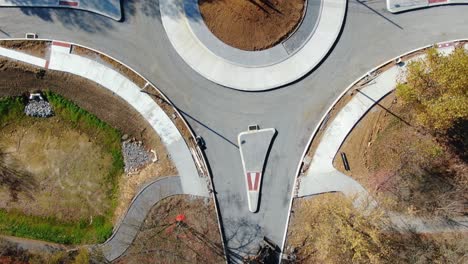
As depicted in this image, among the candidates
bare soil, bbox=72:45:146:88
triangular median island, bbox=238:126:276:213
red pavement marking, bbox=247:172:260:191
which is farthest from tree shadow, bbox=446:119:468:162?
bare soil, bbox=72:45:146:88

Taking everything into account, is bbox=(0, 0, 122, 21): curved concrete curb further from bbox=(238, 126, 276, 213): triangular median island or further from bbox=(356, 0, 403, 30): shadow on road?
bbox=(356, 0, 403, 30): shadow on road

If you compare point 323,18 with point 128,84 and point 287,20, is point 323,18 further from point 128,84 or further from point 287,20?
point 128,84

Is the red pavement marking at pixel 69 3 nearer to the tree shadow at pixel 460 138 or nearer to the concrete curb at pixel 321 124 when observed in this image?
the concrete curb at pixel 321 124

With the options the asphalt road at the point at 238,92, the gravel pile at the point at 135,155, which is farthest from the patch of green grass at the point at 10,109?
the gravel pile at the point at 135,155

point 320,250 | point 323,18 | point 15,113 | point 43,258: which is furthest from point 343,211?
point 15,113

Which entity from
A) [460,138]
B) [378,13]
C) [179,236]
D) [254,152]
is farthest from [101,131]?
[460,138]
